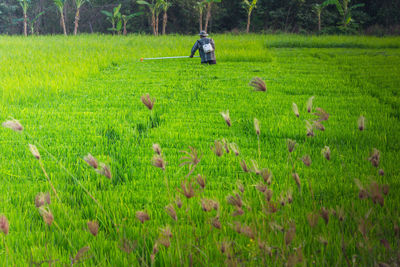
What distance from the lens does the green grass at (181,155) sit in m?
1.58

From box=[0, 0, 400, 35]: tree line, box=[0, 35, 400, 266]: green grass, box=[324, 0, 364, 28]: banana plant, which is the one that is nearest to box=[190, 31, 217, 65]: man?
box=[0, 35, 400, 266]: green grass

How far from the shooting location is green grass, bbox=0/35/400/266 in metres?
1.58

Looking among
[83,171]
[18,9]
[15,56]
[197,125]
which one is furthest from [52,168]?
[18,9]

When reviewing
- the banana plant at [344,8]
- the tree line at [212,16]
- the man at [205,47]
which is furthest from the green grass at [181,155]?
the tree line at [212,16]

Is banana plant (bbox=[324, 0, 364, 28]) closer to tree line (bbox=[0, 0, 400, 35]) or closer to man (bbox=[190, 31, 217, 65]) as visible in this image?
tree line (bbox=[0, 0, 400, 35])

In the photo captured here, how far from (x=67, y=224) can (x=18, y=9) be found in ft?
106

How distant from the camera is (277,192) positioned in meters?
2.25

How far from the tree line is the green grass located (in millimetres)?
17762

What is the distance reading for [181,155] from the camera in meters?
3.03

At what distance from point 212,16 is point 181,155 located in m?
25.8

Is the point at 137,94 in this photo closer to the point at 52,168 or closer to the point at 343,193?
the point at 52,168

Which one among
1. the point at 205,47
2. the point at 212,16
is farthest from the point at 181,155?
the point at 212,16

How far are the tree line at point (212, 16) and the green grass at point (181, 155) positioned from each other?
1776cm

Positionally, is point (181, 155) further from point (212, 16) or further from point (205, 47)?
point (212, 16)
